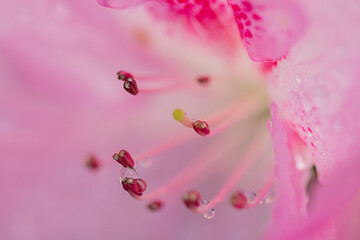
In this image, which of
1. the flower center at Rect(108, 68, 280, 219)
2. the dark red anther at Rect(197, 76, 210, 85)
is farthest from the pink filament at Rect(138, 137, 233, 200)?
the dark red anther at Rect(197, 76, 210, 85)

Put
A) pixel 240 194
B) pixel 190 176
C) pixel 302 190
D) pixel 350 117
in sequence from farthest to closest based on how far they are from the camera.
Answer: pixel 190 176 → pixel 240 194 → pixel 302 190 → pixel 350 117

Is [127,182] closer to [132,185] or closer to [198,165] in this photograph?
[132,185]

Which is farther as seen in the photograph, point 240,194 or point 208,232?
point 208,232

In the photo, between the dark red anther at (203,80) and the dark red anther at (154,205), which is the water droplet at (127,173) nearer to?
the dark red anther at (154,205)

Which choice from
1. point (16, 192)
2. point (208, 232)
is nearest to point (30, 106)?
point (16, 192)

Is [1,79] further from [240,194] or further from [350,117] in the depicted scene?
[350,117]

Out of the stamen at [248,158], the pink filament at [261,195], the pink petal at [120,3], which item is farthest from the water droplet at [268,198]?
the pink petal at [120,3]

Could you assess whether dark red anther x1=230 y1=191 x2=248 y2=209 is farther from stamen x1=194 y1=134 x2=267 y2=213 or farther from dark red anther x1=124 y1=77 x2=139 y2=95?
dark red anther x1=124 y1=77 x2=139 y2=95
